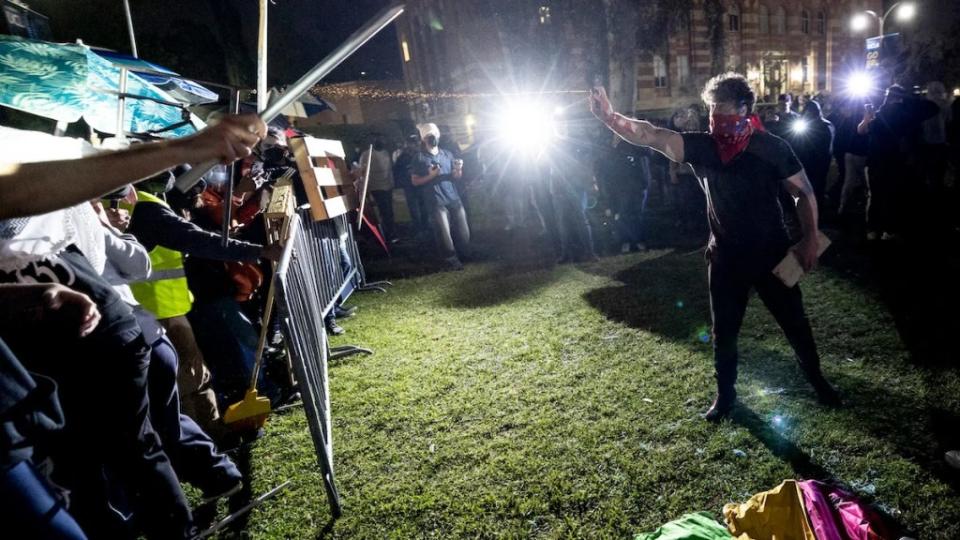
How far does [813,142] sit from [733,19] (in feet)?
112

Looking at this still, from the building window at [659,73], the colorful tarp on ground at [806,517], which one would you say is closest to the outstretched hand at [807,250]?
the colorful tarp on ground at [806,517]

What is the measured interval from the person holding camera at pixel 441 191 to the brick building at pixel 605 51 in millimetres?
16686

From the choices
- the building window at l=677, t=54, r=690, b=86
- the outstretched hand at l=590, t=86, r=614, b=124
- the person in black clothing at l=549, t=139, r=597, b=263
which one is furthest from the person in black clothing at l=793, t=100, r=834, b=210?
the building window at l=677, t=54, r=690, b=86

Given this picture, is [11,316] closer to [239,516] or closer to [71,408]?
[71,408]

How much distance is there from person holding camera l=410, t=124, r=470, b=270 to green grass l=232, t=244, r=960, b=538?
3391 millimetres

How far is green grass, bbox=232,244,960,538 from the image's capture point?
287 cm

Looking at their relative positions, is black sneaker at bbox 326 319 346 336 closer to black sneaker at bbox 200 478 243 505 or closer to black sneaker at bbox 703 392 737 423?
black sneaker at bbox 200 478 243 505

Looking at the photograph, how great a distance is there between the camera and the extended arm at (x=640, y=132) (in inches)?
133

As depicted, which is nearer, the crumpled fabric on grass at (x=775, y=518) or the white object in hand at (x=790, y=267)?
the crumpled fabric on grass at (x=775, y=518)

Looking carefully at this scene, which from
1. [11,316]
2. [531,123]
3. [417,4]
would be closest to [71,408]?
[11,316]

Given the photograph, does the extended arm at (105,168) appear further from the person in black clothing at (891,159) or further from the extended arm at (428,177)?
the person in black clothing at (891,159)

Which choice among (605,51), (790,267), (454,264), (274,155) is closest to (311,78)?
(790,267)

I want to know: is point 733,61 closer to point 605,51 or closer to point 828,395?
point 605,51

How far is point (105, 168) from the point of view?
1368mm
